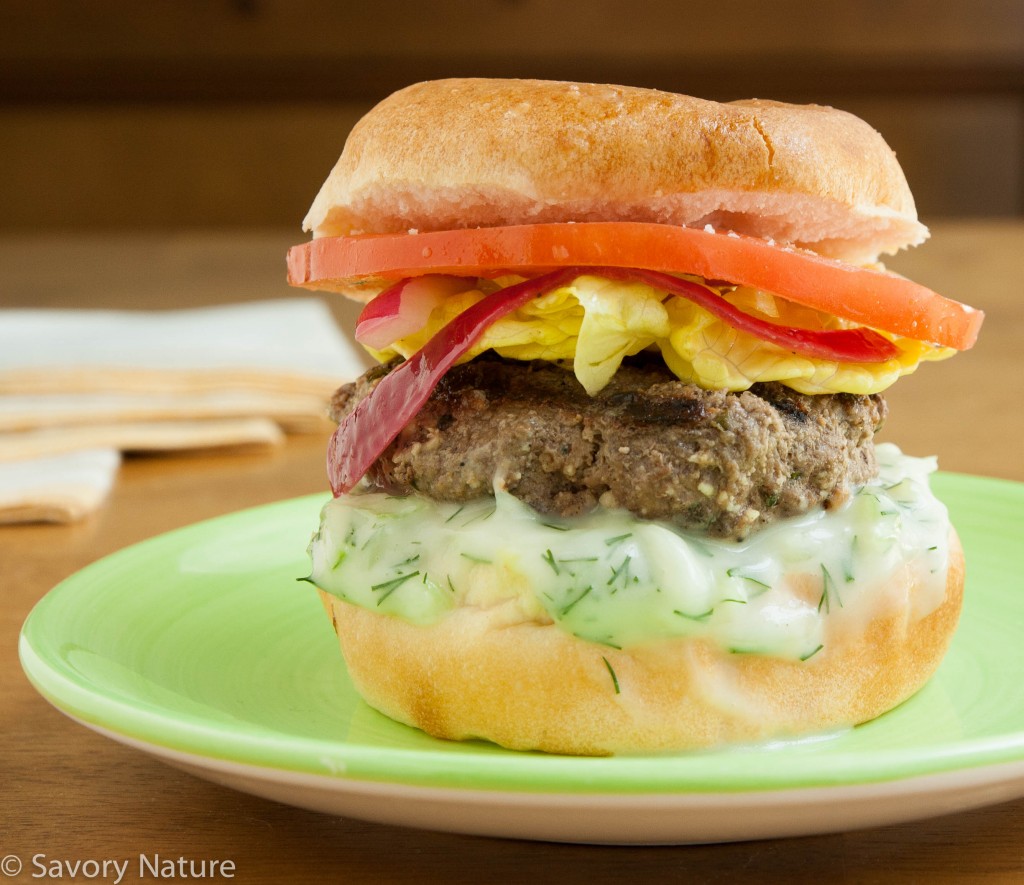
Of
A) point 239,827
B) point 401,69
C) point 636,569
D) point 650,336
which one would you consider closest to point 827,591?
point 636,569

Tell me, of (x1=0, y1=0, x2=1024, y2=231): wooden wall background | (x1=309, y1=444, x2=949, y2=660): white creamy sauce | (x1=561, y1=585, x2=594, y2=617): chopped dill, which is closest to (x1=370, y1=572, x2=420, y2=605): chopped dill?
(x1=309, y1=444, x2=949, y2=660): white creamy sauce

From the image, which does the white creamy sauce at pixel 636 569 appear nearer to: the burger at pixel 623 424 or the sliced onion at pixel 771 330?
the burger at pixel 623 424

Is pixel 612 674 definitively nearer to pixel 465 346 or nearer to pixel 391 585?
pixel 391 585

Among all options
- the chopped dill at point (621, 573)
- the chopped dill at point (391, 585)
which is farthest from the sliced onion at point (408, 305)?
the chopped dill at point (621, 573)

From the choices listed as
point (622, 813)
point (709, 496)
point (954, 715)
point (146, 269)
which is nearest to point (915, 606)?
point (954, 715)

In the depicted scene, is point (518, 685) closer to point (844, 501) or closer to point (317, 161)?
point (844, 501)

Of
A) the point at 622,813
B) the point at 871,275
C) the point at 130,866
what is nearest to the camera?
the point at 622,813
